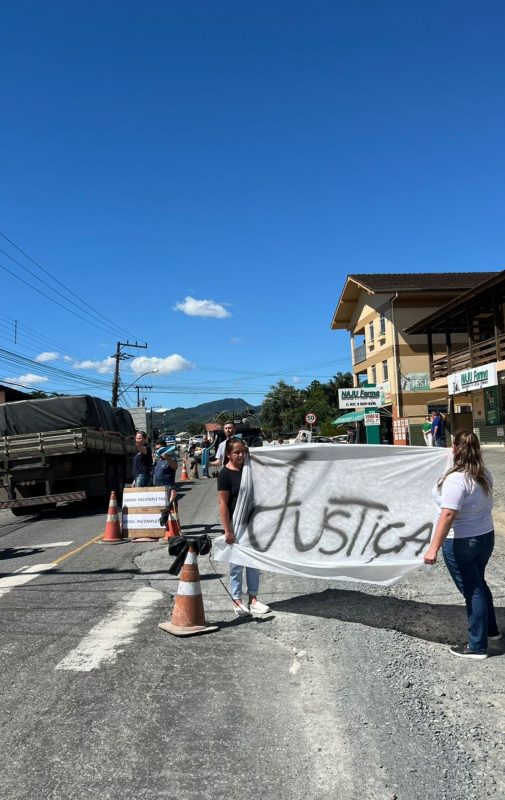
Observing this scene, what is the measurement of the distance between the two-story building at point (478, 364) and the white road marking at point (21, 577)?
20489mm

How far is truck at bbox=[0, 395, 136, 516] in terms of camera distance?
1384cm

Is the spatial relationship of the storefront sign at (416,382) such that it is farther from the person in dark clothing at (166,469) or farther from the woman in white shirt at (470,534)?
the woman in white shirt at (470,534)

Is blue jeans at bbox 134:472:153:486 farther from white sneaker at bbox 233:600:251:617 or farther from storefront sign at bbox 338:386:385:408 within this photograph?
storefront sign at bbox 338:386:385:408

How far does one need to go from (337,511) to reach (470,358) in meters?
25.4

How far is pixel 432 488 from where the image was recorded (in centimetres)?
574

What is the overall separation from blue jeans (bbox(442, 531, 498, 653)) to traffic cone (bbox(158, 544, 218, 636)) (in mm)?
2172

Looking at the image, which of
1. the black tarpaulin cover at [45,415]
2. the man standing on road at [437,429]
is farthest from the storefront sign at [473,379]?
the black tarpaulin cover at [45,415]

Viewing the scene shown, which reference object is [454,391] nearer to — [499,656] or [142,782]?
[499,656]

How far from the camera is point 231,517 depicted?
6090 millimetres

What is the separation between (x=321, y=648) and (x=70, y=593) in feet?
10.7

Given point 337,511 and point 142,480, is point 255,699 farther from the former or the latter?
point 142,480

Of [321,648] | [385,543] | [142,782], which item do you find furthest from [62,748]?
[385,543]

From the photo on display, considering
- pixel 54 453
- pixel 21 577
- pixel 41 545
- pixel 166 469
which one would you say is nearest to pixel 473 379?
pixel 54 453

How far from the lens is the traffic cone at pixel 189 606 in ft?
17.8
